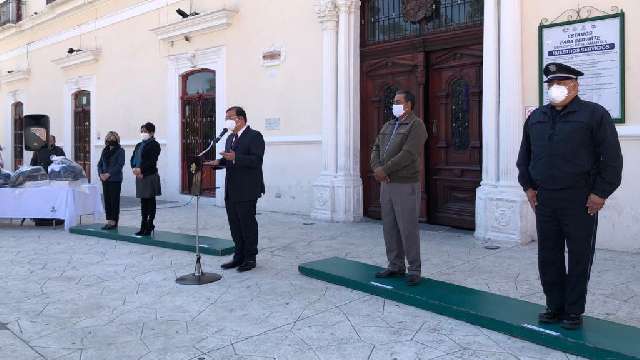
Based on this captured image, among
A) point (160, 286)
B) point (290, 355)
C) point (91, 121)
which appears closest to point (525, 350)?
point (290, 355)

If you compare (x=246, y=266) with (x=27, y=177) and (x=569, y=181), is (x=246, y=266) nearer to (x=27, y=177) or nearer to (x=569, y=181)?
(x=569, y=181)

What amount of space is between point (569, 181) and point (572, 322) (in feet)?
3.00

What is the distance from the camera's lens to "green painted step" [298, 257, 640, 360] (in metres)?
3.54

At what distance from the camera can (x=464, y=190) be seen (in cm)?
823

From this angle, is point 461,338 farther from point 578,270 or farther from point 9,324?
point 9,324

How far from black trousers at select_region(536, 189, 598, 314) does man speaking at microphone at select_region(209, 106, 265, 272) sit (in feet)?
9.54

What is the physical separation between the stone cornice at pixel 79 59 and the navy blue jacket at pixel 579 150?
13.7m

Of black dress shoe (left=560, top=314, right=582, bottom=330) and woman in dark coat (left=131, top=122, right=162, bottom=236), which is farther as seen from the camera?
woman in dark coat (left=131, top=122, right=162, bottom=236)

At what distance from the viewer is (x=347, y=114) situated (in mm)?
9352

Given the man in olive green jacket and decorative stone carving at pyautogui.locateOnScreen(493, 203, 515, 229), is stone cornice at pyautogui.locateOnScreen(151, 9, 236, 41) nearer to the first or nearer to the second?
decorative stone carving at pyautogui.locateOnScreen(493, 203, 515, 229)

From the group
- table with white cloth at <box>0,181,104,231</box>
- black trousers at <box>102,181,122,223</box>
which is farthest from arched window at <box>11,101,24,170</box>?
black trousers at <box>102,181,122,223</box>

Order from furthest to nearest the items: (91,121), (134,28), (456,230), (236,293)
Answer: (91,121) < (134,28) < (456,230) < (236,293)

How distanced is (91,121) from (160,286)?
1145cm

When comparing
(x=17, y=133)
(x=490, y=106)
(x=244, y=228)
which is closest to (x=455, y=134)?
(x=490, y=106)
